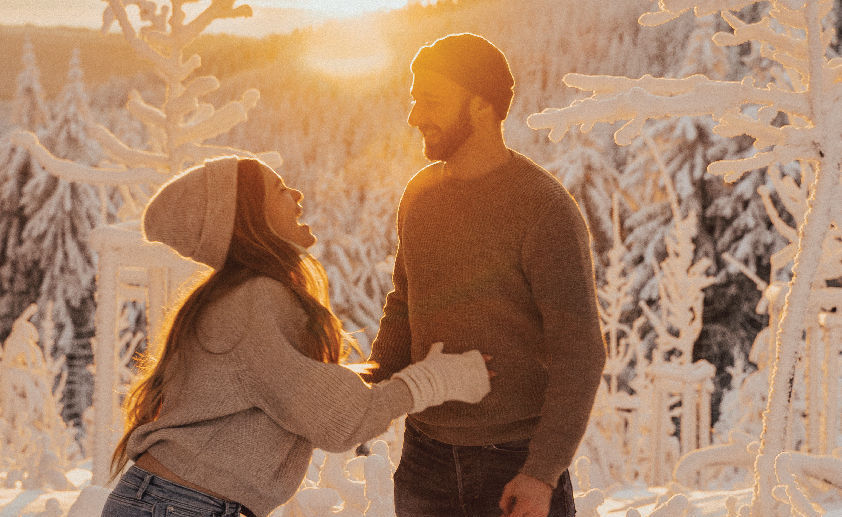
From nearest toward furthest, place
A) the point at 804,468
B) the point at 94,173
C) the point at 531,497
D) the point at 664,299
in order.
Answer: the point at 531,497 < the point at 804,468 < the point at 94,173 < the point at 664,299

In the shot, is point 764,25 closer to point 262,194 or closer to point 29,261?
point 262,194

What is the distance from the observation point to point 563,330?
2.14m

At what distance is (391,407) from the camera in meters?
2.16

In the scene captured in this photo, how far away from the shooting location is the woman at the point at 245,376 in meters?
2.12

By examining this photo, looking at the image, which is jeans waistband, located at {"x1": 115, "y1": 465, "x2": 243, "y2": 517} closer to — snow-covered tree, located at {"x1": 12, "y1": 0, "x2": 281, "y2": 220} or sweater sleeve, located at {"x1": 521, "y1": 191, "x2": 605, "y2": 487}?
sweater sleeve, located at {"x1": 521, "y1": 191, "x2": 605, "y2": 487}

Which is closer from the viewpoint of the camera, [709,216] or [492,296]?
[492,296]


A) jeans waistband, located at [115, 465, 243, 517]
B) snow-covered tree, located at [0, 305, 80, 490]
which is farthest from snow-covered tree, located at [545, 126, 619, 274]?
jeans waistband, located at [115, 465, 243, 517]

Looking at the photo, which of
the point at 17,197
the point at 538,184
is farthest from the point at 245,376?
the point at 17,197

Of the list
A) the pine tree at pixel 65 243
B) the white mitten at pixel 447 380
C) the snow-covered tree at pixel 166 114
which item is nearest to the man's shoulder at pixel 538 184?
the white mitten at pixel 447 380

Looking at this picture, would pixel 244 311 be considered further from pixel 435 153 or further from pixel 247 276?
pixel 435 153

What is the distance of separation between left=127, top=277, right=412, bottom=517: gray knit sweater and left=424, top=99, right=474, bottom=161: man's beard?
526 millimetres

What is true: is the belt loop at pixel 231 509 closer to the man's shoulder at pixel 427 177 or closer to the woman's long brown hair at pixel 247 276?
the woman's long brown hair at pixel 247 276

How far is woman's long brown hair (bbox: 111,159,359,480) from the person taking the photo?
2203 millimetres

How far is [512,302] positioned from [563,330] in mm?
175
